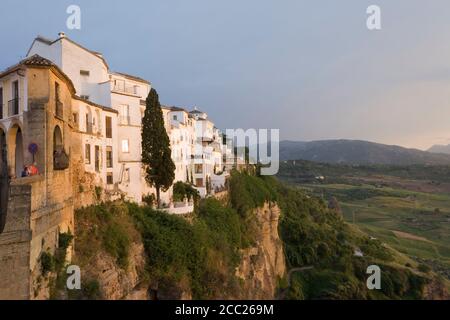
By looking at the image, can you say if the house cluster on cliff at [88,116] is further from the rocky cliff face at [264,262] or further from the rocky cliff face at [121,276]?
the rocky cliff face at [264,262]

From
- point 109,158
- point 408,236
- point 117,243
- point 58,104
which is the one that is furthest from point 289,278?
point 408,236

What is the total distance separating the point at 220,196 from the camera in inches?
1287

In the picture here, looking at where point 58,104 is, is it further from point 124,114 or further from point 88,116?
point 124,114

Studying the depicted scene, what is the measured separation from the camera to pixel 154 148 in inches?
907

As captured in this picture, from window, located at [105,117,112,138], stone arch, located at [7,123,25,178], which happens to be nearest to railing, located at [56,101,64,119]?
stone arch, located at [7,123,25,178]

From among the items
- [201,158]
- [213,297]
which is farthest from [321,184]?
[213,297]

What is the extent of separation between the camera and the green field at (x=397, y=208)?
2803 inches

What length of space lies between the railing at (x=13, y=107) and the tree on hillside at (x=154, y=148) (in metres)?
9.22

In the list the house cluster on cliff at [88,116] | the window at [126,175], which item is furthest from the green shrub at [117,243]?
the window at [126,175]
